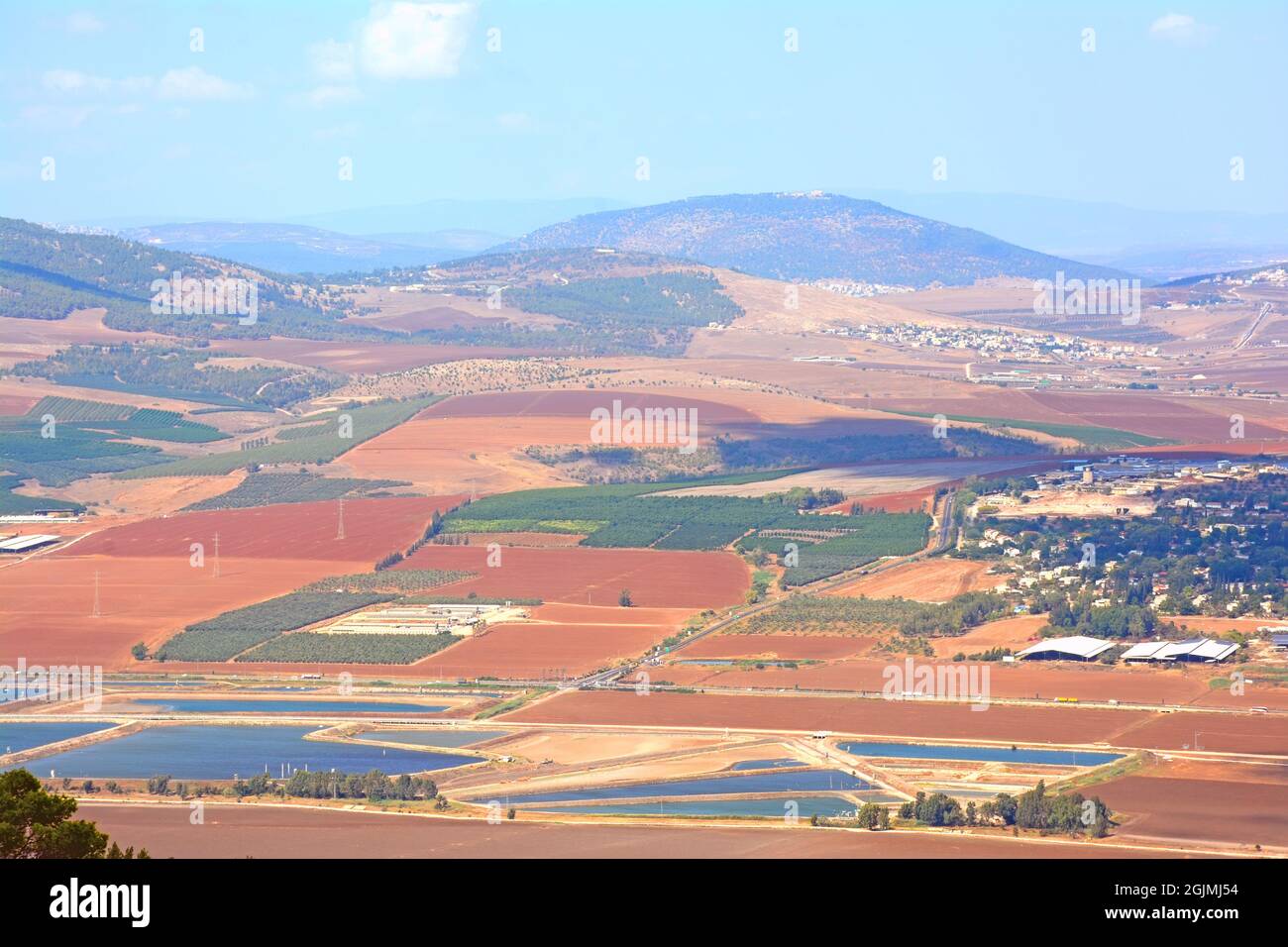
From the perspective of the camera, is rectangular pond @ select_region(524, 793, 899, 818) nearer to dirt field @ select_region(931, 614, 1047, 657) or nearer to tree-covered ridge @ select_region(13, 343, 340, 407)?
dirt field @ select_region(931, 614, 1047, 657)

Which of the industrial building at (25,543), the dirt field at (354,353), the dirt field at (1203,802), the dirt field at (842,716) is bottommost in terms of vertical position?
the dirt field at (842,716)

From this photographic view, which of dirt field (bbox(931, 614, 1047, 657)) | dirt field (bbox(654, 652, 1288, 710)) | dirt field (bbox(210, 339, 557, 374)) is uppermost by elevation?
dirt field (bbox(210, 339, 557, 374))

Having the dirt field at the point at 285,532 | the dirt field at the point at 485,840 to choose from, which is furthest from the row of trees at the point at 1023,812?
the dirt field at the point at 285,532

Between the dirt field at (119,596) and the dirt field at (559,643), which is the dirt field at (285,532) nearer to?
the dirt field at (119,596)

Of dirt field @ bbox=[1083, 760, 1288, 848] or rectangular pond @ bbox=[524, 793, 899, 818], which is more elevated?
dirt field @ bbox=[1083, 760, 1288, 848]

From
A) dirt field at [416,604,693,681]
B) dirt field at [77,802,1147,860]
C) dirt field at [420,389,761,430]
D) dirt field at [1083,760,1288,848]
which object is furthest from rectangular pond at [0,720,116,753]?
dirt field at [420,389,761,430]

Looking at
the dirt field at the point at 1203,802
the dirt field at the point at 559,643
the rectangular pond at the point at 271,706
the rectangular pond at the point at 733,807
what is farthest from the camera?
the dirt field at the point at 559,643
